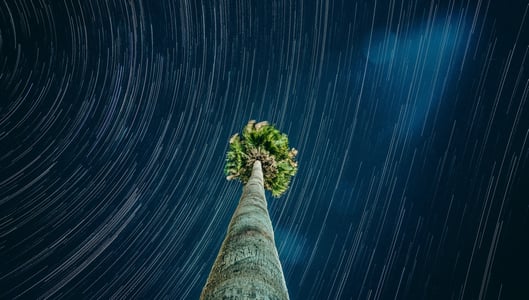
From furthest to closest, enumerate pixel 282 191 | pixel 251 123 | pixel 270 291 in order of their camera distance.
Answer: pixel 251 123 < pixel 282 191 < pixel 270 291

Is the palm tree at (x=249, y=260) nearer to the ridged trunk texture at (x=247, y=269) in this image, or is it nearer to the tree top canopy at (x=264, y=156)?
Answer: the ridged trunk texture at (x=247, y=269)

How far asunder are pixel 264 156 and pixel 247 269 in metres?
6.13

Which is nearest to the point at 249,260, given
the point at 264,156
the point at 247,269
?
the point at 247,269

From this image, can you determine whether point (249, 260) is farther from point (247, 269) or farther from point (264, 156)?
point (264, 156)

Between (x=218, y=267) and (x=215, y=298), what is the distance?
1.64ft

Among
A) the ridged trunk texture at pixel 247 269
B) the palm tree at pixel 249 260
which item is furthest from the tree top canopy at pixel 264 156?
the ridged trunk texture at pixel 247 269

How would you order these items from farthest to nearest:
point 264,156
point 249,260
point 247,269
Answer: point 264,156
point 249,260
point 247,269

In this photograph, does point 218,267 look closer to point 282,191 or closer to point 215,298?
point 215,298

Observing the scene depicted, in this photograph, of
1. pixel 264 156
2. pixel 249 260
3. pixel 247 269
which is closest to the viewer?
pixel 247 269

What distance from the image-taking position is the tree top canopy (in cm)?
809

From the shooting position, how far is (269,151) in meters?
8.59

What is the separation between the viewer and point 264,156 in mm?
8133

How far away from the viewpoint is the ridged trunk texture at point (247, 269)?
180 centimetres

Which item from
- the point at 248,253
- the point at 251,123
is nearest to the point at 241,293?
the point at 248,253
